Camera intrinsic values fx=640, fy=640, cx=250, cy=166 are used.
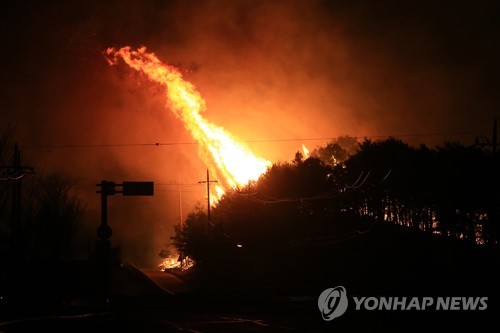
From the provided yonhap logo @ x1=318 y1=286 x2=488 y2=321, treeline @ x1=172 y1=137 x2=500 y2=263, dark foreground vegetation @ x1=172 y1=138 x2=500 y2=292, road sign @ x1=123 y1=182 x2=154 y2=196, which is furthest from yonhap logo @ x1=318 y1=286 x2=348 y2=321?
treeline @ x1=172 y1=137 x2=500 y2=263

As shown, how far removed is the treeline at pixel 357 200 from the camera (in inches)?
2377

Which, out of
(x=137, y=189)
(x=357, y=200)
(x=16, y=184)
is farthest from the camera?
(x=357, y=200)

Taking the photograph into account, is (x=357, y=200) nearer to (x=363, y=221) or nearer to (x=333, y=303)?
(x=363, y=221)

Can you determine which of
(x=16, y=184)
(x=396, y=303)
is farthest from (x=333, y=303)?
(x=16, y=184)

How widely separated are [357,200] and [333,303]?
5228cm

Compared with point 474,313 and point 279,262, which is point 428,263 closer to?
point 279,262

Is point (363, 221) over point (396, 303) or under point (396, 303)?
over

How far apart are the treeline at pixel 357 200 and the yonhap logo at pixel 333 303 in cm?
3292

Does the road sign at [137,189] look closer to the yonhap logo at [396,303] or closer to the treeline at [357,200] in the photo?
the yonhap logo at [396,303]

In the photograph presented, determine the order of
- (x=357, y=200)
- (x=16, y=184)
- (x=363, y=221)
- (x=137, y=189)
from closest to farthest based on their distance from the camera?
(x=137, y=189) < (x=16, y=184) < (x=363, y=221) < (x=357, y=200)

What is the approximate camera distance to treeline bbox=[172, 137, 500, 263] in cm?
6038

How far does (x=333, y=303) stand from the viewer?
25.0 m

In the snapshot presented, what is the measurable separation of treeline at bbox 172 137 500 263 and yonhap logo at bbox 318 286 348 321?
3292 cm

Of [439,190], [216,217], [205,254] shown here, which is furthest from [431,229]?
[216,217]
